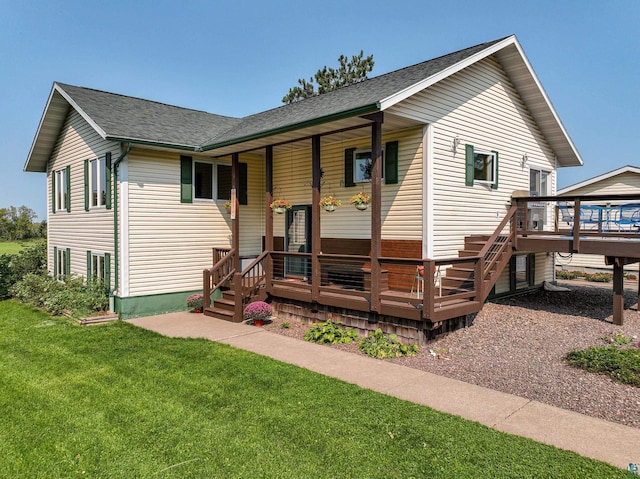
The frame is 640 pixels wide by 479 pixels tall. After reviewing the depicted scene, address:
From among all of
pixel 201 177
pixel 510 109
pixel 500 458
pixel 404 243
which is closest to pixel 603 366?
pixel 500 458

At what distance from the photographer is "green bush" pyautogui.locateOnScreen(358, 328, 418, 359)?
289 inches

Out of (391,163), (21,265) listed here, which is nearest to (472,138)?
(391,163)

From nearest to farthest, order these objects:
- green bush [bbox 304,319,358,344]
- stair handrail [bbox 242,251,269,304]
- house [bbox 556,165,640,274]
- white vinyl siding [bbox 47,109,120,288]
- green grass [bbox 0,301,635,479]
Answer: green grass [bbox 0,301,635,479] → green bush [bbox 304,319,358,344] → stair handrail [bbox 242,251,269,304] → white vinyl siding [bbox 47,109,120,288] → house [bbox 556,165,640,274]

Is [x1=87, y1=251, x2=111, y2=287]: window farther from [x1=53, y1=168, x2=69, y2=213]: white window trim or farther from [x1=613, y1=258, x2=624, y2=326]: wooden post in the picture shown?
[x1=613, y1=258, x2=624, y2=326]: wooden post

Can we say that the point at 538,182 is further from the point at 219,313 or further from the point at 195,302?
the point at 195,302

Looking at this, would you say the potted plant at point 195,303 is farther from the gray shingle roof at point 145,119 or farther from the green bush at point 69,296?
the gray shingle roof at point 145,119

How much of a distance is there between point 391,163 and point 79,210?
394 inches

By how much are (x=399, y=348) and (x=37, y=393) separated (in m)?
5.54

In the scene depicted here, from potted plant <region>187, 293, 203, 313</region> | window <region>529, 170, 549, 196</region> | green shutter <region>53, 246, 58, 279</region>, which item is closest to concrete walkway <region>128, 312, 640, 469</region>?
potted plant <region>187, 293, 203, 313</region>

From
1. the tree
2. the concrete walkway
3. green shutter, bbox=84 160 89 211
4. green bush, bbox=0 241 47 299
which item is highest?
the tree

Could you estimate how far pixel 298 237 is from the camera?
12.2m

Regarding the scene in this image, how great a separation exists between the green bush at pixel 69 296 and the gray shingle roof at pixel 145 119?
4.21 m

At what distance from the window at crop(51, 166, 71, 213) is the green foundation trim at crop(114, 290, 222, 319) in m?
5.46

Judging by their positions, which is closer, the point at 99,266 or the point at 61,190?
the point at 99,266
